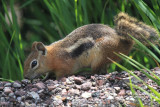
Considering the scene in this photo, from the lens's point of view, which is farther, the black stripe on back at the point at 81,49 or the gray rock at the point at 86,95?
the black stripe on back at the point at 81,49

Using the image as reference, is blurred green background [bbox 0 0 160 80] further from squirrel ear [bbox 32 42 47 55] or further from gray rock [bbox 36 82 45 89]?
gray rock [bbox 36 82 45 89]

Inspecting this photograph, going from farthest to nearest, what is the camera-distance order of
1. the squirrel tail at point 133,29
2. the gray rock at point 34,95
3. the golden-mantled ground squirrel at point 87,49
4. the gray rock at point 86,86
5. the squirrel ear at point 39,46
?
the squirrel ear at point 39,46
the golden-mantled ground squirrel at point 87,49
the squirrel tail at point 133,29
the gray rock at point 86,86
the gray rock at point 34,95

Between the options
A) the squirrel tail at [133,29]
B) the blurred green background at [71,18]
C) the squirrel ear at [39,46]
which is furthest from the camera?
the blurred green background at [71,18]

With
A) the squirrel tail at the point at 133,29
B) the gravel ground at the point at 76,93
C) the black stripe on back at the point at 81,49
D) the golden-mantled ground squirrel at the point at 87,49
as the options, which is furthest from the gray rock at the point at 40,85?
the squirrel tail at the point at 133,29

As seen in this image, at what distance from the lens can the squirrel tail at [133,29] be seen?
4.58 meters

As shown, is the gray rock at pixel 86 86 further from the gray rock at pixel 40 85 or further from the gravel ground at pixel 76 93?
the gray rock at pixel 40 85

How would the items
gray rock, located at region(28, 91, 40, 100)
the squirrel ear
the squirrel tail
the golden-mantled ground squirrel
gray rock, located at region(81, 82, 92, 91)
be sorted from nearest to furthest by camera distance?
gray rock, located at region(28, 91, 40, 100), gray rock, located at region(81, 82, 92, 91), the squirrel tail, the golden-mantled ground squirrel, the squirrel ear

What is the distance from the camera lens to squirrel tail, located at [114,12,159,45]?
458 cm

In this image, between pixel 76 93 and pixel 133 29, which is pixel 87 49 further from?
pixel 76 93

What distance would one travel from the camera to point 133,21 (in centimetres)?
491

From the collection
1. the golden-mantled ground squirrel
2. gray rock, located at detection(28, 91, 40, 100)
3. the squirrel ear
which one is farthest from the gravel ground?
the squirrel ear

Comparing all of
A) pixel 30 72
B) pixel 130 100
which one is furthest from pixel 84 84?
pixel 30 72

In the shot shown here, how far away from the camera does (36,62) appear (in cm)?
490

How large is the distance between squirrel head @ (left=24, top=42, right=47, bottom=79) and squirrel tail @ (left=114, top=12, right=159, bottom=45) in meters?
1.18
